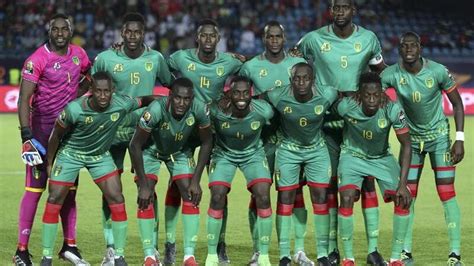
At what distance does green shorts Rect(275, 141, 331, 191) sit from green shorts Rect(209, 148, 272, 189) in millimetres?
136

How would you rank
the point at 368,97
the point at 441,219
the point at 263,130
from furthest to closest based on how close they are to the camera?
the point at 441,219, the point at 263,130, the point at 368,97

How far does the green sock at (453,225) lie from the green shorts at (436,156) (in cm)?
28

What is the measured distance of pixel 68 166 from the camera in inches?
393

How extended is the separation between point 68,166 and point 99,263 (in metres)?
1.20

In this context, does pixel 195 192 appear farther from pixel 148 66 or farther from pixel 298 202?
pixel 148 66

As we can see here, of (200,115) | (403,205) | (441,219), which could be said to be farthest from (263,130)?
(441,219)

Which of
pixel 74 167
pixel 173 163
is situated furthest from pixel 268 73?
pixel 74 167

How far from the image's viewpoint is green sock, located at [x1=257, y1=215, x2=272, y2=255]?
1009 cm

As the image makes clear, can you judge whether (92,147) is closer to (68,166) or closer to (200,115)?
(68,166)

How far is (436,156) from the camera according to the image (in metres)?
10.7

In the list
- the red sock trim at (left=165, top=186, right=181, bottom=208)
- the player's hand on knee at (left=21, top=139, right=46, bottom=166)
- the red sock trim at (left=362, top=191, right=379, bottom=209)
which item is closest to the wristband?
the player's hand on knee at (left=21, top=139, right=46, bottom=166)

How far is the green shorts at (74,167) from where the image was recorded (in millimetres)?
9977

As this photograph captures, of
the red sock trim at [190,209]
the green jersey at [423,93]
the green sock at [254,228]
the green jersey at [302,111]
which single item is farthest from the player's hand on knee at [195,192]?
the green jersey at [423,93]

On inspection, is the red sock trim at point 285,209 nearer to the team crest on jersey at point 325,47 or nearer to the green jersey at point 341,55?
the green jersey at point 341,55
